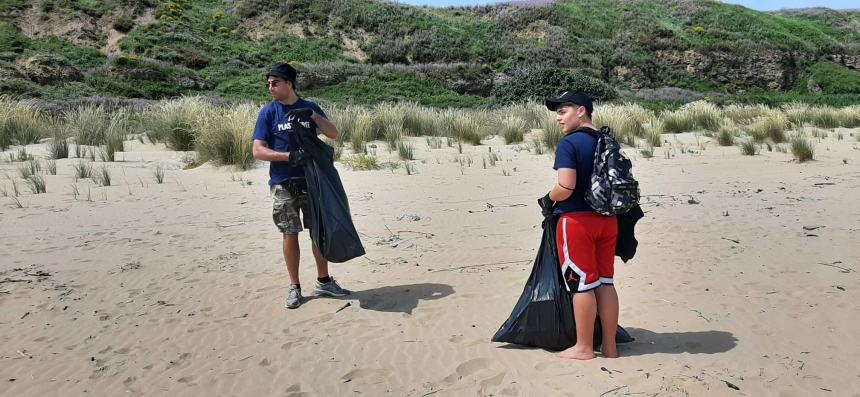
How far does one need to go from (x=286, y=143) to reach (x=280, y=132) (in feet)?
0.28

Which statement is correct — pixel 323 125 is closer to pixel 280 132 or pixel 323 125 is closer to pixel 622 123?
pixel 280 132

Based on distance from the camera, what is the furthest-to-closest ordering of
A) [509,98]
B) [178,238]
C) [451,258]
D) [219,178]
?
[509,98] < [219,178] < [178,238] < [451,258]

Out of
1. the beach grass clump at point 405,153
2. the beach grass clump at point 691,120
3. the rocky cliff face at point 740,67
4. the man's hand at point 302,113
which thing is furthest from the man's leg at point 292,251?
the rocky cliff face at point 740,67

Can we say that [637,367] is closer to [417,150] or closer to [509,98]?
[417,150]

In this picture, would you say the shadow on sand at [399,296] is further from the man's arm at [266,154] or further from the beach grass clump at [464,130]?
the beach grass clump at [464,130]

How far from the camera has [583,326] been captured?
3.69m

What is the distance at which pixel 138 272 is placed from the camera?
5805mm

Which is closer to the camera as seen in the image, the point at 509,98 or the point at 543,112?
the point at 543,112

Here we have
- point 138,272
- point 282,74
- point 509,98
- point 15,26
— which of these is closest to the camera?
point 282,74

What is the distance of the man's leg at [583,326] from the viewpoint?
3638 millimetres

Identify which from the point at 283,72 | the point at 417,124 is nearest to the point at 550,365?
the point at 283,72

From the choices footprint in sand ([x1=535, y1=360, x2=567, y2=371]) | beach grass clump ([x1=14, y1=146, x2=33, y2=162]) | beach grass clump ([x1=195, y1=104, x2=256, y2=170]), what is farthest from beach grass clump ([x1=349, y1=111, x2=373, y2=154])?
footprint in sand ([x1=535, y1=360, x2=567, y2=371])

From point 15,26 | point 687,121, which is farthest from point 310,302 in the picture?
point 15,26

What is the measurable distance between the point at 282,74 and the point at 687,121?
15646 mm
